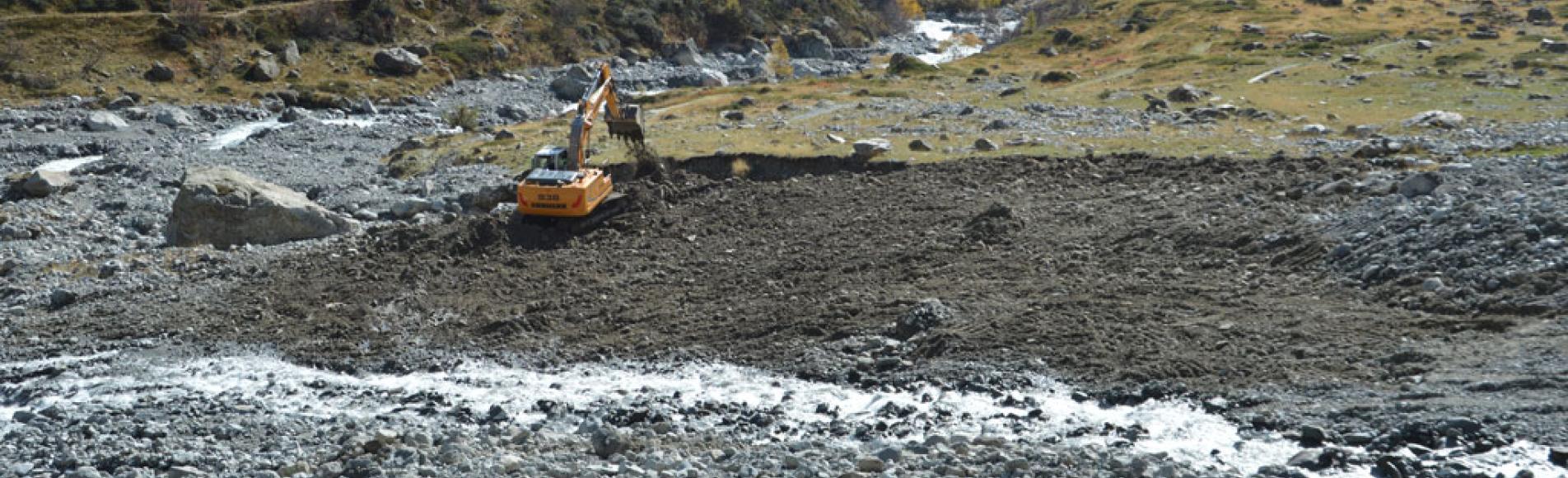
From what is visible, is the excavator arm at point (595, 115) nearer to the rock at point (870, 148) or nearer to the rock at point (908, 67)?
the rock at point (870, 148)

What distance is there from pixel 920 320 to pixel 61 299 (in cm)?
1954

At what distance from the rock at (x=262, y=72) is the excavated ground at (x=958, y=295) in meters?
42.1

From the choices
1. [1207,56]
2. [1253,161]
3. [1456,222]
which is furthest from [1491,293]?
[1207,56]

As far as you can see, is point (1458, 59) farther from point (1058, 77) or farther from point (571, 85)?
point (571, 85)

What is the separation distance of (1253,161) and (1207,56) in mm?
36737

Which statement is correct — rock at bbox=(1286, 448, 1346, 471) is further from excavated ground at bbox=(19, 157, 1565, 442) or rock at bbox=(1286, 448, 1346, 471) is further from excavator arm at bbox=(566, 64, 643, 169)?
excavator arm at bbox=(566, 64, 643, 169)

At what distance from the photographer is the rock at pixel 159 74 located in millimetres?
69875

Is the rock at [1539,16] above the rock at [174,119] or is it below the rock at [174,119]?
below

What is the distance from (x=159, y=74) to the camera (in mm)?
70062

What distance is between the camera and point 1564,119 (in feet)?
135

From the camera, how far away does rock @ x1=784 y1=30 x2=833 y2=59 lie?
10106cm

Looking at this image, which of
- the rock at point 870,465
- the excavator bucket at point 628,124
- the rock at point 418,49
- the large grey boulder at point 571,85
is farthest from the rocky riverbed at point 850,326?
the rock at point 418,49

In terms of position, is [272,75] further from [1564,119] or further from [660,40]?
[1564,119]

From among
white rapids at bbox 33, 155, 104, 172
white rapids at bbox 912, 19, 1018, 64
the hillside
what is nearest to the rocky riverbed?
white rapids at bbox 33, 155, 104, 172
